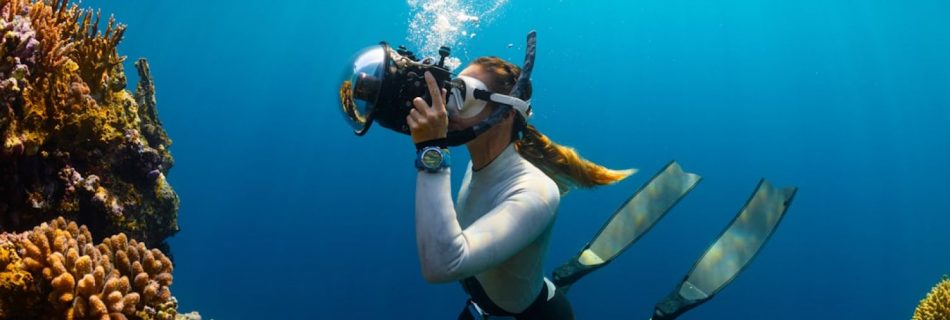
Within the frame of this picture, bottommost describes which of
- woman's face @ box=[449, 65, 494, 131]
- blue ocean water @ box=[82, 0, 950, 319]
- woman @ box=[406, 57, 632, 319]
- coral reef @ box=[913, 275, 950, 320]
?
coral reef @ box=[913, 275, 950, 320]

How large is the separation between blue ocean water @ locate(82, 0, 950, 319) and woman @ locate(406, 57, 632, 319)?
28717mm

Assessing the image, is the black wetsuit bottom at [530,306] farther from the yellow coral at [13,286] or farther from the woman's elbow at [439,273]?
the yellow coral at [13,286]

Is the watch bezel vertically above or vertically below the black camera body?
below

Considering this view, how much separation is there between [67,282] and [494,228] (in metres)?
2.03

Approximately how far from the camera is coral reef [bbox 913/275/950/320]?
6031 mm

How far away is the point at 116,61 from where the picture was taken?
443 centimetres

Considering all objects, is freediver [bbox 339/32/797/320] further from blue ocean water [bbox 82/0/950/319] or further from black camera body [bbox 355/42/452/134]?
blue ocean water [bbox 82/0/950/319]

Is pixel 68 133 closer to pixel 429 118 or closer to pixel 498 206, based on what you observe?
pixel 429 118

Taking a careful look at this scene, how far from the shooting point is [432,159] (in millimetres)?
1954

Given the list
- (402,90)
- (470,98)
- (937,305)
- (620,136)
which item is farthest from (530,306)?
(620,136)

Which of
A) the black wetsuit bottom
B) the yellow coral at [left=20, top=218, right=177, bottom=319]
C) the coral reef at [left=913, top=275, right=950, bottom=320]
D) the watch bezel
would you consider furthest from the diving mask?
the coral reef at [left=913, top=275, right=950, bottom=320]

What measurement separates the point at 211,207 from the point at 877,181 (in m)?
55.2

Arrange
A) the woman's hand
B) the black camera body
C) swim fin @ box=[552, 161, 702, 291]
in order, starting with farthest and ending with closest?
swim fin @ box=[552, 161, 702, 291]
the black camera body
the woman's hand

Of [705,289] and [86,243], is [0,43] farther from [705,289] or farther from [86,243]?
[705,289]
